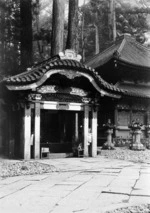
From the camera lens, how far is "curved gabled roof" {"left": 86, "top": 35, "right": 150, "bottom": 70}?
59.0ft

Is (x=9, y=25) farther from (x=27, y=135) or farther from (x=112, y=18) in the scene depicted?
(x=27, y=135)

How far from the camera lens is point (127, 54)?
19.6m

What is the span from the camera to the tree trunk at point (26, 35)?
1945cm

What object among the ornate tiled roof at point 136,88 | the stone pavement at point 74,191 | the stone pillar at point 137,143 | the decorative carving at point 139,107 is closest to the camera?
the stone pavement at point 74,191

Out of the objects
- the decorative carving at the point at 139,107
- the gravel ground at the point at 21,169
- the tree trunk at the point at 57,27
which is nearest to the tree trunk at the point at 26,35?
the tree trunk at the point at 57,27

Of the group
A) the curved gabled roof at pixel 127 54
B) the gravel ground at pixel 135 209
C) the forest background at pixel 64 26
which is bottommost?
the gravel ground at pixel 135 209

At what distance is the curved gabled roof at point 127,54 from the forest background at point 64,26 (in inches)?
A: 72.9

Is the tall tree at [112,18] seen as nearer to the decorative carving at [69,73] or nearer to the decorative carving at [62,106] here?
the decorative carving at [62,106]

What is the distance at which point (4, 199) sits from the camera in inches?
192

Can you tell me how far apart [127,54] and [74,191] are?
50.2 feet

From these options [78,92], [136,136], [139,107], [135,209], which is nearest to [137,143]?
[136,136]

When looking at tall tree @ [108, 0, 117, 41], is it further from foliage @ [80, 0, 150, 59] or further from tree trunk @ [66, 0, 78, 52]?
tree trunk @ [66, 0, 78, 52]

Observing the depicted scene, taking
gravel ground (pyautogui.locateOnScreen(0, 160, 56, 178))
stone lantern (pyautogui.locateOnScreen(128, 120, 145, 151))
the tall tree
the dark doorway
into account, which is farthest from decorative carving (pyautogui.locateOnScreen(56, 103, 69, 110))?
the tall tree

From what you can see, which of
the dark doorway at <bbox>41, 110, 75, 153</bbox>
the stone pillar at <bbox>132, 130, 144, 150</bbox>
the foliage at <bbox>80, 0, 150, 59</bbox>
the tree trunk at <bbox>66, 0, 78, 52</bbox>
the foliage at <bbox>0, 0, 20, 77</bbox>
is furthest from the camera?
the foliage at <bbox>80, 0, 150, 59</bbox>
